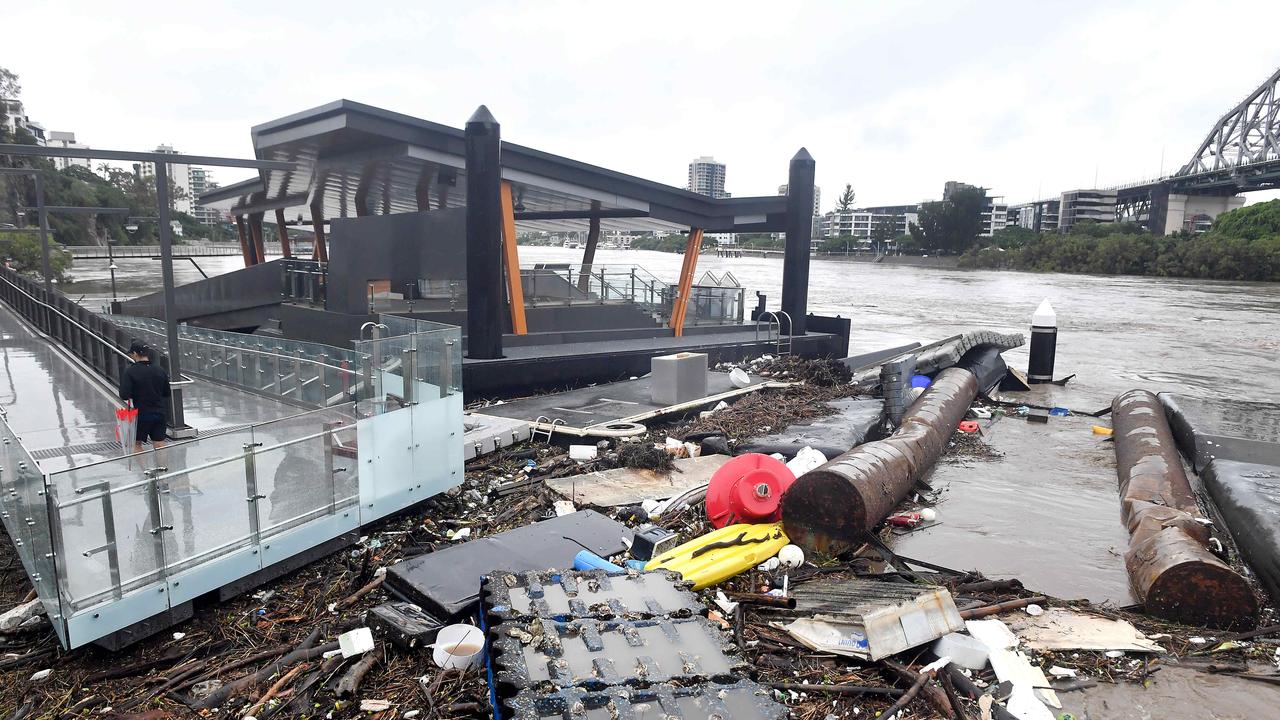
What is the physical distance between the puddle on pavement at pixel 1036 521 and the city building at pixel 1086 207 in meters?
195

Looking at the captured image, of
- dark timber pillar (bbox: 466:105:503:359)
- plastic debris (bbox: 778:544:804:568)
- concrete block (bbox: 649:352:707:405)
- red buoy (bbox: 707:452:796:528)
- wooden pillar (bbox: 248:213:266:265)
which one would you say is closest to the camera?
plastic debris (bbox: 778:544:804:568)

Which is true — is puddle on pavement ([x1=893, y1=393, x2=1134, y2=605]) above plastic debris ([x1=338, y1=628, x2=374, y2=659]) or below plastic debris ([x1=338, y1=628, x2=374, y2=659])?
below

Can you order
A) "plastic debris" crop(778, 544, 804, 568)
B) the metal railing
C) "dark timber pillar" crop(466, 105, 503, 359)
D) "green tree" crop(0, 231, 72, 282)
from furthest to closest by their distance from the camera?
1. "green tree" crop(0, 231, 72, 282)
2. "dark timber pillar" crop(466, 105, 503, 359)
3. the metal railing
4. "plastic debris" crop(778, 544, 804, 568)

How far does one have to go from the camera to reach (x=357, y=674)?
4957mm

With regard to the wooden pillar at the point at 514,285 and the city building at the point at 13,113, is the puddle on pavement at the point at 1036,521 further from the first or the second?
the city building at the point at 13,113

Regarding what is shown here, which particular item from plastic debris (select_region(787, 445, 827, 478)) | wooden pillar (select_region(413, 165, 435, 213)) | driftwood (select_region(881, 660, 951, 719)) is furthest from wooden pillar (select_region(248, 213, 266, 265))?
driftwood (select_region(881, 660, 951, 719))

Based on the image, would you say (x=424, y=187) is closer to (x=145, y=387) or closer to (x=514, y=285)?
(x=514, y=285)

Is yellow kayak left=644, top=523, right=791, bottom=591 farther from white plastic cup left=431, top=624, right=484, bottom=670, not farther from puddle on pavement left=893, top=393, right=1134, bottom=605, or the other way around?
puddle on pavement left=893, top=393, right=1134, bottom=605

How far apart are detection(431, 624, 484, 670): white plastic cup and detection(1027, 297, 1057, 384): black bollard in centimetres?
1635

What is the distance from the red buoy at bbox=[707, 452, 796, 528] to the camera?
7.27 metres

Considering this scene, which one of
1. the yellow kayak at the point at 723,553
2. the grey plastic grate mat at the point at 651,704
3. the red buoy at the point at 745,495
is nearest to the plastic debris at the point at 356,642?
the yellow kayak at the point at 723,553

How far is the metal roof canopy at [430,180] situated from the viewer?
47.8ft

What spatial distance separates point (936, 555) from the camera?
746cm

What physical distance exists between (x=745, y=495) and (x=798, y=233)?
14.5 meters
